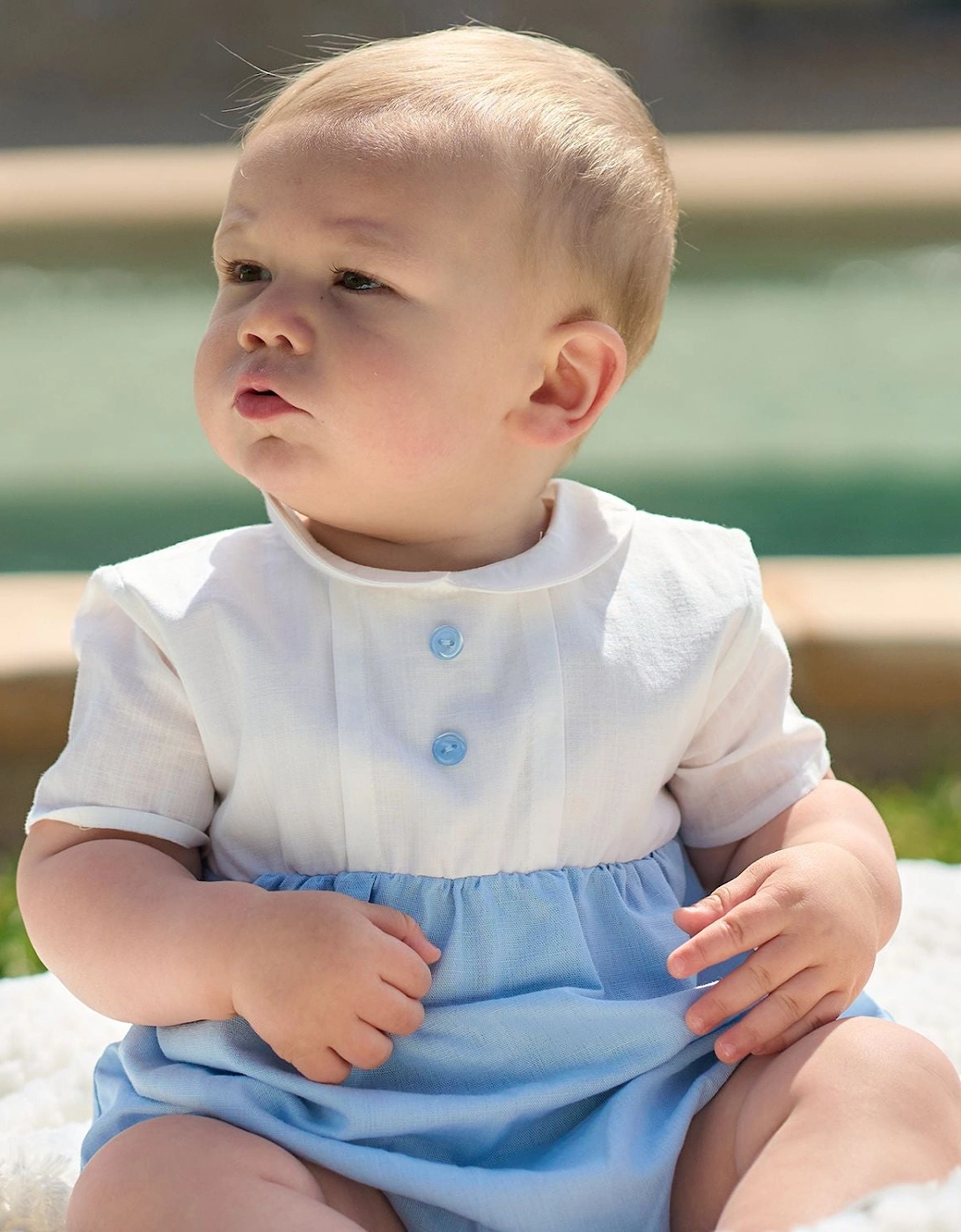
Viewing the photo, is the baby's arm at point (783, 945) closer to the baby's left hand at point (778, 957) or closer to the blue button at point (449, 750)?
the baby's left hand at point (778, 957)

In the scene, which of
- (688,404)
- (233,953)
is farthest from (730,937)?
(688,404)

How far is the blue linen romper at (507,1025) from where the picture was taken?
1.11m

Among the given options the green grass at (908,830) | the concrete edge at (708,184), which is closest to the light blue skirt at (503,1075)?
the green grass at (908,830)

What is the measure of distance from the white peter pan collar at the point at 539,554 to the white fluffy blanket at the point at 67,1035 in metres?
0.54

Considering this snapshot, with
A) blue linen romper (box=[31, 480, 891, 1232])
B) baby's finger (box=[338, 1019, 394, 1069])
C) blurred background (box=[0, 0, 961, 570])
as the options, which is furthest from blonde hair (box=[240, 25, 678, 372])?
blurred background (box=[0, 0, 961, 570])

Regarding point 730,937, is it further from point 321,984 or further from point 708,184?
point 708,184

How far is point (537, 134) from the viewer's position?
1269 millimetres

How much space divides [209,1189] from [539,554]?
21.8 inches

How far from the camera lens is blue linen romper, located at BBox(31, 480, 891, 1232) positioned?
43.7 inches

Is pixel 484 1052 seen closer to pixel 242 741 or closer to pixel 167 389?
pixel 242 741

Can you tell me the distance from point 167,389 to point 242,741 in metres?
3.94

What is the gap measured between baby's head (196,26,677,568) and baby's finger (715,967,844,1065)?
433mm

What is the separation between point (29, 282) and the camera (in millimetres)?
5836

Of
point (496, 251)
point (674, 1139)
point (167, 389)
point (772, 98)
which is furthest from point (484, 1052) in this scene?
point (772, 98)
